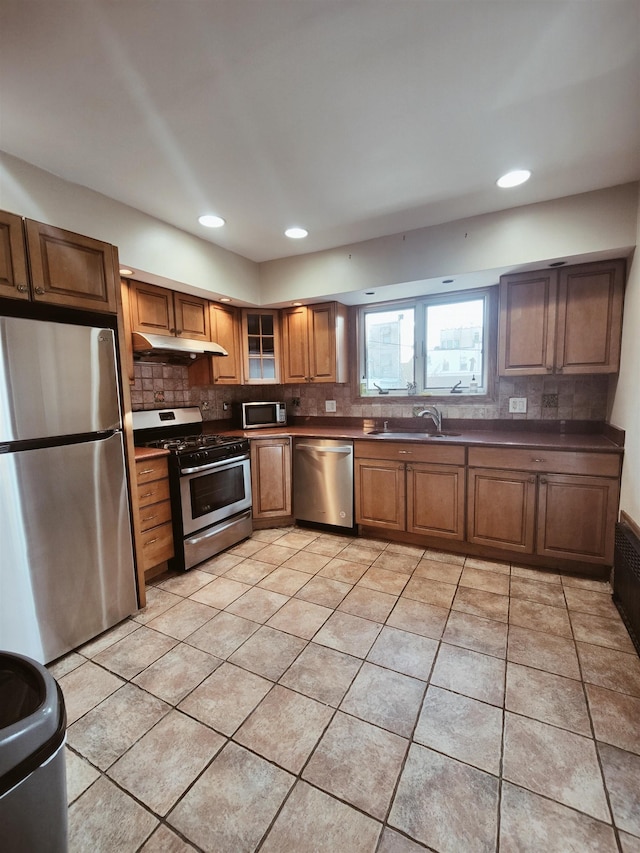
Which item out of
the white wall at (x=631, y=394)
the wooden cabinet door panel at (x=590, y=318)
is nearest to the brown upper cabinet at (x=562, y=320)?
the wooden cabinet door panel at (x=590, y=318)

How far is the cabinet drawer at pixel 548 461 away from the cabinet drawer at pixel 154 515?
2.25m

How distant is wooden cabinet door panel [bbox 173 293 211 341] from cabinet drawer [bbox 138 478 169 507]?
1224 mm

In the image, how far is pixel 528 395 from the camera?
3.07 m

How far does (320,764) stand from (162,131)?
8.90ft

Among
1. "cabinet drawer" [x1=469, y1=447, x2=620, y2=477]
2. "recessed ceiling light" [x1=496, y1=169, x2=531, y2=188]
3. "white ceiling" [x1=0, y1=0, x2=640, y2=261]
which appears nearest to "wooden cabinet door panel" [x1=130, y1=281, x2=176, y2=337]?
"white ceiling" [x1=0, y1=0, x2=640, y2=261]

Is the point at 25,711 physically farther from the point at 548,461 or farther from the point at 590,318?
the point at 590,318

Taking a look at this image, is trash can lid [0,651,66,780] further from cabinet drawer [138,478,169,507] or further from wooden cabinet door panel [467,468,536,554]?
wooden cabinet door panel [467,468,536,554]

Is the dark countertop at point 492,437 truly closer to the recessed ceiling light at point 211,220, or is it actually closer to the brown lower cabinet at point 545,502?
the brown lower cabinet at point 545,502

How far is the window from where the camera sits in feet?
10.7

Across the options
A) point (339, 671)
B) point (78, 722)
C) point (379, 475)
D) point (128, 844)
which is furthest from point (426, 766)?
point (379, 475)

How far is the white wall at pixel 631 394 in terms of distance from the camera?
6.84 feet

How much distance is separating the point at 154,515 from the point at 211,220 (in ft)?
6.95

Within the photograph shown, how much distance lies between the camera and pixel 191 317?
10.2ft

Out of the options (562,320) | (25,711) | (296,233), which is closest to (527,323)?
(562,320)
